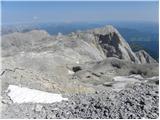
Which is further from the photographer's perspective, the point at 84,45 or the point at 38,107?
the point at 84,45

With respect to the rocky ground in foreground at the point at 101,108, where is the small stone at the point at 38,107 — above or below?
below

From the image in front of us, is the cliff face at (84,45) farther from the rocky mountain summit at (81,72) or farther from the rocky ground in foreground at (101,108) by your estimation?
the rocky ground in foreground at (101,108)

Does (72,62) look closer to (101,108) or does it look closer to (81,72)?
(81,72)

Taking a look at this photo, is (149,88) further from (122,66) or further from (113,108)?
(122,66)

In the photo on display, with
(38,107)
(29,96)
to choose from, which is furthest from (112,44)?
(38,107)

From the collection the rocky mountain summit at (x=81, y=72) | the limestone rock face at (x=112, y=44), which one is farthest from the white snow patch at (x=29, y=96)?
the limestone rock face at (x=112, y=44)
